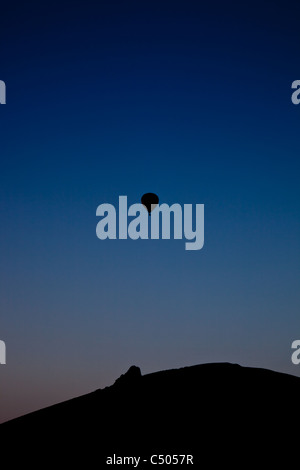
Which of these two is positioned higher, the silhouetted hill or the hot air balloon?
the hot air balloon

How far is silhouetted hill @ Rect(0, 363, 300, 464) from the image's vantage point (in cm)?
2581

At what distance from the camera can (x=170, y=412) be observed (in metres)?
30.1

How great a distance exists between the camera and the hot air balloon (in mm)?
30219

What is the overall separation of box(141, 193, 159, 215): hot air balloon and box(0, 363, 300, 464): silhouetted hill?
436 inches

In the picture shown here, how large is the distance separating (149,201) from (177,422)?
39.4ft

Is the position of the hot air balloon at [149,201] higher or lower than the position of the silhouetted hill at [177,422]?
higher

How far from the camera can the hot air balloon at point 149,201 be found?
30219mm

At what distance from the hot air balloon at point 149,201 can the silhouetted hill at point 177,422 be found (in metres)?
11.1

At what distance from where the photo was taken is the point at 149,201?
30.3 m

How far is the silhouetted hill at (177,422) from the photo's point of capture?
2581cm

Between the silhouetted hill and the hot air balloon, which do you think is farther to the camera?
the hot air balloon

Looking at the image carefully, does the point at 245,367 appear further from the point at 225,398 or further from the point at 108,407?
the point at 108,407

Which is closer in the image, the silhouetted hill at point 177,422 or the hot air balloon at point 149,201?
the silhouetted hill at point 177,422
